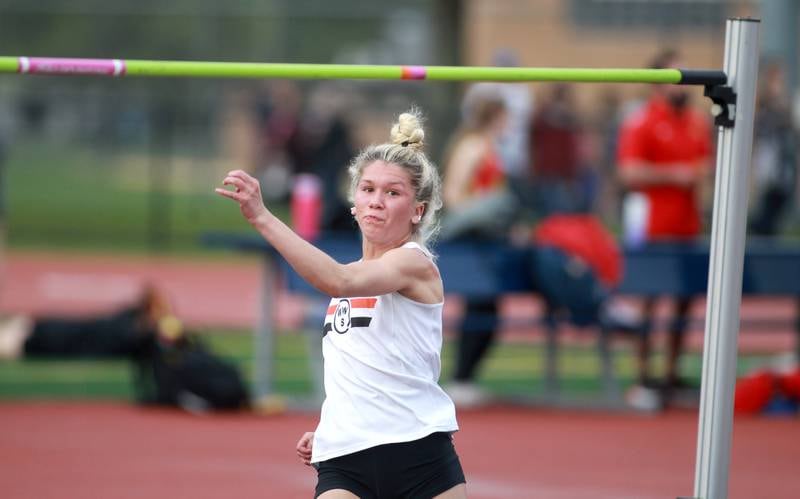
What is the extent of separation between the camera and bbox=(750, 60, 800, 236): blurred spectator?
15578 mm

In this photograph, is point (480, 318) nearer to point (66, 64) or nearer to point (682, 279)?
point (682, 279)

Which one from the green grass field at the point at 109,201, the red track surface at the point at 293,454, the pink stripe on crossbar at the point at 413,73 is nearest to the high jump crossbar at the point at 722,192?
the pink stripe on crossbar at the point at 413,73

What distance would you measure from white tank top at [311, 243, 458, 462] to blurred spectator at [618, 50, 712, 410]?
5.51 metres

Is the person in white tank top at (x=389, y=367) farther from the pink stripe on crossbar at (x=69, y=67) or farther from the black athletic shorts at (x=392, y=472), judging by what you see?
the pink stripe on crossbar at (x=69, y=67)

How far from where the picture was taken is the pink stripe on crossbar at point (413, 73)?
4.58m

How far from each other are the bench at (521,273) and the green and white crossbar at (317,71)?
4353 mm

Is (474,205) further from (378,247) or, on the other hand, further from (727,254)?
(378,247)

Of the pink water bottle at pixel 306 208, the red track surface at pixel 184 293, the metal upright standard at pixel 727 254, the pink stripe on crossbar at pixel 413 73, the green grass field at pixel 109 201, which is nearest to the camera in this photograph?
the pink stripe on crossbar at pixel 413 73

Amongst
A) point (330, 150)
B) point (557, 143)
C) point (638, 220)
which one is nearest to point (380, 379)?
point (638, 220)

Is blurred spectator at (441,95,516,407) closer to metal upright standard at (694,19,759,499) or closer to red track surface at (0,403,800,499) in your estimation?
red track surface at (0,403,800,499)

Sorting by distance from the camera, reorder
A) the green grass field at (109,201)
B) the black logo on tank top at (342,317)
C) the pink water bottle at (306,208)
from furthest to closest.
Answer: the green grass field at (109,201), the pink water bottle at (306,208), the black logo on tank top at (342,317)

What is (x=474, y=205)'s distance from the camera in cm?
939

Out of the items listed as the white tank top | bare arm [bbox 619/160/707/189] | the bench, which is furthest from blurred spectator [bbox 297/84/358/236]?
the white tank top

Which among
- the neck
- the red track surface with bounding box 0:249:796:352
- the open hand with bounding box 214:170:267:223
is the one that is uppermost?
the open hand with bounding box 214:170:267:223
